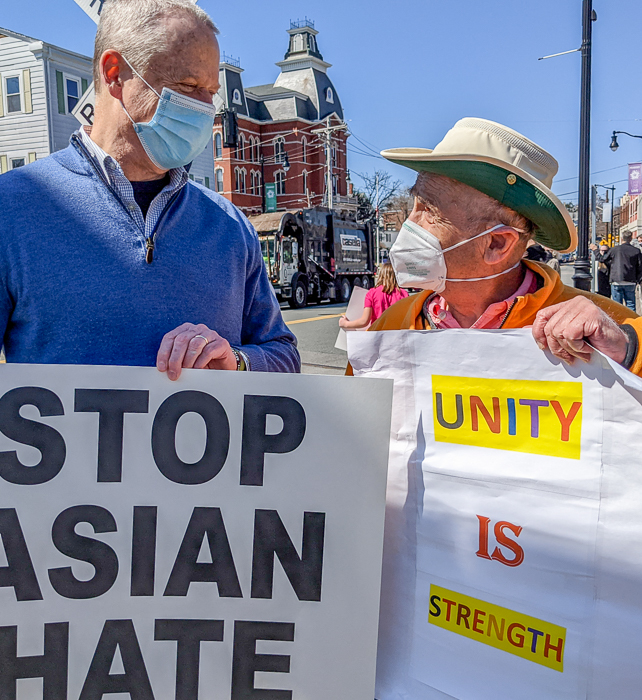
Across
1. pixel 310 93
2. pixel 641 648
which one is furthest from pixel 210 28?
pixel 310 93

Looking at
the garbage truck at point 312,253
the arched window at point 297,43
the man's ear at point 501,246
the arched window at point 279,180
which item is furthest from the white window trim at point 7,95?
the arched window at point 297,43

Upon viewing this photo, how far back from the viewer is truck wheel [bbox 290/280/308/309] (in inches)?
845

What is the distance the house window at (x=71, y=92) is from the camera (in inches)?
936

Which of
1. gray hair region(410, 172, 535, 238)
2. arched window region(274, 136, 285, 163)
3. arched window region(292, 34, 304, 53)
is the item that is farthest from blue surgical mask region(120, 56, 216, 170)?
arched window region(292, 34, 304, 53)

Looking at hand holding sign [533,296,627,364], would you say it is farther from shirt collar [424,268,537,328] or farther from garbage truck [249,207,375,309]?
→ garbage truck [249,207,375,309]

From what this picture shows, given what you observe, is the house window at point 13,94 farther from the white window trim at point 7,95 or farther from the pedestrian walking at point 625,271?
the pedestrian walking at point 625,271

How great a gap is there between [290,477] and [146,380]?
14.3 inches

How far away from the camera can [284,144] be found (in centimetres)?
5266

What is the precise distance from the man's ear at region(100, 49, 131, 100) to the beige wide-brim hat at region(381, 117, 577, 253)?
782 mm

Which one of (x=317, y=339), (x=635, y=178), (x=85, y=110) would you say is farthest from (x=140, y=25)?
(x=635, y=178)

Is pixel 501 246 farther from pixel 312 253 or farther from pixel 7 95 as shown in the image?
pixel 7 95

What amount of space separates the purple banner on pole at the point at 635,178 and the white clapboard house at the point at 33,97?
23328 millimetres

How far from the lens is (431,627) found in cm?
138

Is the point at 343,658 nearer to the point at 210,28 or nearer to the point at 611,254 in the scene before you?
the point at 210,28
